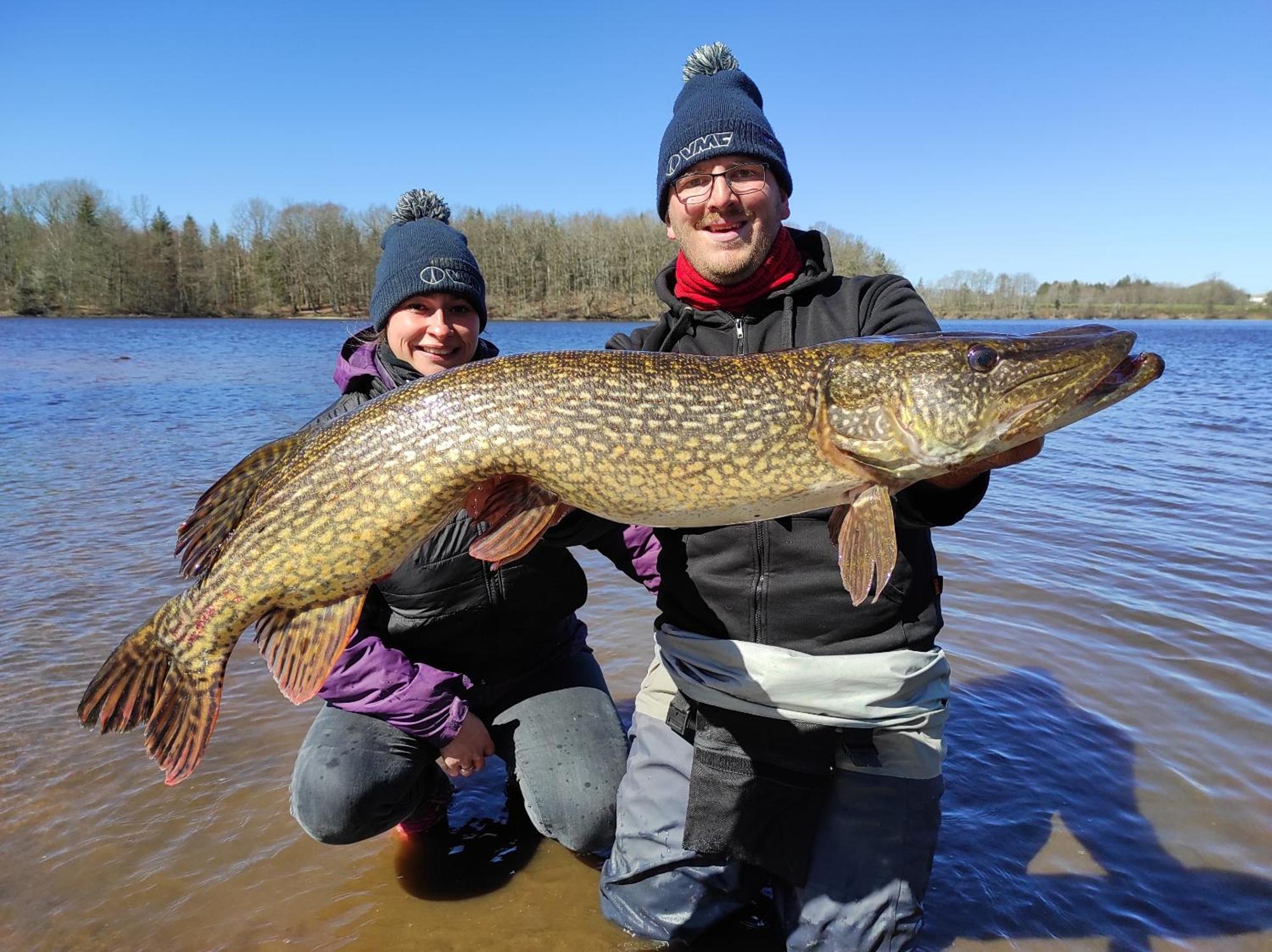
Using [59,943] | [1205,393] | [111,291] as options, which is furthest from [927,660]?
[111,291]

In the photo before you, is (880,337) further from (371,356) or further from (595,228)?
(595,228)

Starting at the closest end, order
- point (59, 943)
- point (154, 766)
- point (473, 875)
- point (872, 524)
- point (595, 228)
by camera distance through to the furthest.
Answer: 1. point (872, 524)
2. point (59, 943)
3. point (473, 875)
4. point (154, 766)
5. point (595, 228)

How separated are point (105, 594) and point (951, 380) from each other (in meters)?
5.46

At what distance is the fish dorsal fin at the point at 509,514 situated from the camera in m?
2.29

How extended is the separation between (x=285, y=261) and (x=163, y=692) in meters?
64.6

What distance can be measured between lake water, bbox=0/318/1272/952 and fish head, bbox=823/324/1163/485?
1.62 meters

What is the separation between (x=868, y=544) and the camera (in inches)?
82.4

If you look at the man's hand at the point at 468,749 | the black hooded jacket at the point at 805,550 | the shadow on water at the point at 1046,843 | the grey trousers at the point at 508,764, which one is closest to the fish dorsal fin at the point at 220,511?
the grey trousers at the point at 508,764

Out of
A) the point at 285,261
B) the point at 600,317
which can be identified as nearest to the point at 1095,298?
the point at 600,317

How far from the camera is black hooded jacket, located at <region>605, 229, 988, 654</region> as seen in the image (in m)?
2.34

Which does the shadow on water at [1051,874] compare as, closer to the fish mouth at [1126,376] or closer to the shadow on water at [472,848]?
the shadow on water at [472,848]

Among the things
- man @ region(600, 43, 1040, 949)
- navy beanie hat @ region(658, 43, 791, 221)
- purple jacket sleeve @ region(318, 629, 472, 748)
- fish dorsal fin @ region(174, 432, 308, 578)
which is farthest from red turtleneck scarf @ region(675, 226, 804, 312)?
purple jacket sleeve @ region(318, 629, 472, 748)

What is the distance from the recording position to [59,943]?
2.28 m

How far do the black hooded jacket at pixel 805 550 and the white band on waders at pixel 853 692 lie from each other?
0.06m
